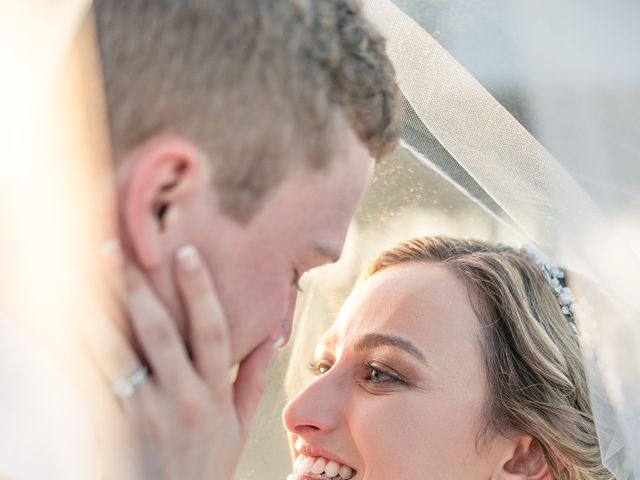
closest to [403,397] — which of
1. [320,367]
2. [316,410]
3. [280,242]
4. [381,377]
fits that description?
[381,377]

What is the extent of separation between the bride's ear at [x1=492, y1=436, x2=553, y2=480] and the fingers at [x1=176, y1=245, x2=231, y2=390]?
1.28 metres

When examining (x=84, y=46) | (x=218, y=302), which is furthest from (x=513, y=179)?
(x=84, y=46)

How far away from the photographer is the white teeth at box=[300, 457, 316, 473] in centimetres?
244

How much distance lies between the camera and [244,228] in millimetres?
1334

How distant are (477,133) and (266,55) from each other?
3.78 feet

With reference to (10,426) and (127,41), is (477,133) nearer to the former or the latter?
(127,41)

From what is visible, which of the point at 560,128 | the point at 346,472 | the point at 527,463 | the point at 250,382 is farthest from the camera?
the point at 527,463

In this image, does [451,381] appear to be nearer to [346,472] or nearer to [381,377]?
[381,377]

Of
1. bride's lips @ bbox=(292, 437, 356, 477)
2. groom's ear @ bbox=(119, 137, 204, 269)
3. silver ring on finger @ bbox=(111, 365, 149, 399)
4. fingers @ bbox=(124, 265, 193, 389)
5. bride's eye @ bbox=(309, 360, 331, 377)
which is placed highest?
→ groom's ear @ bbox=(119, 137, 204, 269)

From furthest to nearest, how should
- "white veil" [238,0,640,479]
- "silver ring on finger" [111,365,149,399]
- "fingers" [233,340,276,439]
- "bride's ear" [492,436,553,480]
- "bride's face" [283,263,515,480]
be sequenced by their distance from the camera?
"bride's ear" [492,436,553,480], "bride's face" [283,263,515,480], "white veil" [238,0,640,479], "fingers" [233,340,276,439], "silver ring on finger" [111,365,149,399]

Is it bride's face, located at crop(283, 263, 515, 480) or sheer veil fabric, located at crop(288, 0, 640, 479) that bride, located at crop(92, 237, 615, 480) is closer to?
bride's face, located at crop(283, 263, 515, 480)

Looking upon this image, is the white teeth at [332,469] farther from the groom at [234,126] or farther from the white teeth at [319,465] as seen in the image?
the groom at [234,126]

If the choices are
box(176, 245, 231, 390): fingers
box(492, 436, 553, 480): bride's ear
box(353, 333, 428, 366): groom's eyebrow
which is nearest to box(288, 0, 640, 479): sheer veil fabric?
box(492, 436, 553, 480): bride's ear

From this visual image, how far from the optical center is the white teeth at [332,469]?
2432 mm
